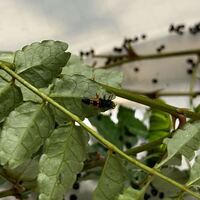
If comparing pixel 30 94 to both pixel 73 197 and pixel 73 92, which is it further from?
pixel 73 197

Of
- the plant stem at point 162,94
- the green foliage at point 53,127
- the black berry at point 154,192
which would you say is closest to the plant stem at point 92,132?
the green foliage at point 53,127

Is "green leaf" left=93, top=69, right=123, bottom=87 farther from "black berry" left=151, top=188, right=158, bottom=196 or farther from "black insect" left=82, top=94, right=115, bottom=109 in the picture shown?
"black berry" left=151, top=188, right=158, bottom=196

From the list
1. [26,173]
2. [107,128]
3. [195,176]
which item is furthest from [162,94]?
[195,176]

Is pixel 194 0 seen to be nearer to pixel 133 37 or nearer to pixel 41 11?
pixel 133 37

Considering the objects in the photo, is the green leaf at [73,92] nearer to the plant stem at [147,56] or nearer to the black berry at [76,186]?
the black berry at [76,186]

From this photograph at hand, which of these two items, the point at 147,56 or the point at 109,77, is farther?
the point at 147,56

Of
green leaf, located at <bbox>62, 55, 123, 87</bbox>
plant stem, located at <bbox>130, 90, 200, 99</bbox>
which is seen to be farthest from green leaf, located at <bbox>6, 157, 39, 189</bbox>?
plant stem, located at <bbox>130, 90, 200, 99</bbox>
